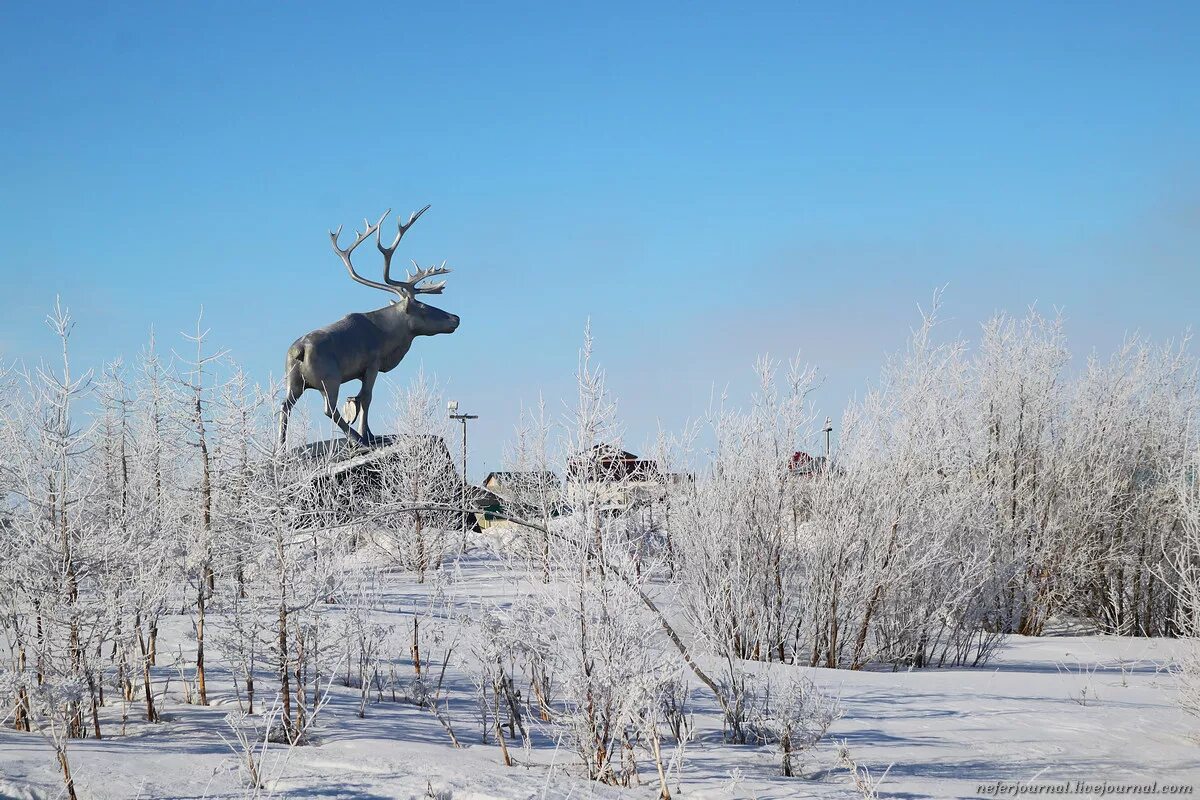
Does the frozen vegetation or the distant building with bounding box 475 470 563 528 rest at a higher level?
the distant building with bounding box 475 470 563 528

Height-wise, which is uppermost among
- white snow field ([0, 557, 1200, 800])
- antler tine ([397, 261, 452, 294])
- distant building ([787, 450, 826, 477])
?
antler tine ([397, 261, 452, 294])

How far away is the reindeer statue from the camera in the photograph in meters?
14.7

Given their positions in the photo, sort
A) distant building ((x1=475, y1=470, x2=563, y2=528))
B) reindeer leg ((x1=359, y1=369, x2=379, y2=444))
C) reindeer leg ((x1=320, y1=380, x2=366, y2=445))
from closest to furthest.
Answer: distant building ((x1=475, y1=470, x2=563, y2=528))
reindeer leg ((x1=320, y1=380, x2=366, y2=445))
reindeer leg ((x1=359, y1=369, x2=379, y2=444))

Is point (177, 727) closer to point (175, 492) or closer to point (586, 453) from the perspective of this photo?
point (586, 453)

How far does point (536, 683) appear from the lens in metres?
5.77

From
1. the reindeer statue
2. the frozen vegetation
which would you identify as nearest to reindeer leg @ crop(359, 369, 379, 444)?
the reindeer statue

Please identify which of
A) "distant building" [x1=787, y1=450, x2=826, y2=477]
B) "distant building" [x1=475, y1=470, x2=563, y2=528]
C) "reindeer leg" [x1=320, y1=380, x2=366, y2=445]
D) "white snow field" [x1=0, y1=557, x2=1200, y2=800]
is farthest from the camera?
"reindeer leg" [x1=320, y1=380, x2=366, y2=445]

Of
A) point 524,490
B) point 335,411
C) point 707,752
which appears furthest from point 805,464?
point 335,411

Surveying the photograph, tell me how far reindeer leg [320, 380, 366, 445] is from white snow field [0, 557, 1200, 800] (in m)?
8.02

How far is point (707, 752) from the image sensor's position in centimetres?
516

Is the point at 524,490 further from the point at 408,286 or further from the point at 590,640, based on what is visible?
the point at 590,640

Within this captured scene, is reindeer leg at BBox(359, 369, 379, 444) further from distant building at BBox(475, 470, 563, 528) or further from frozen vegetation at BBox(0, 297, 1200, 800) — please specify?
frozen vegetation at BBox(0, 297, 1200, 800)

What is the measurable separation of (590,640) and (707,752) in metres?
0.96

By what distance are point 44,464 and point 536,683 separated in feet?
10.1
